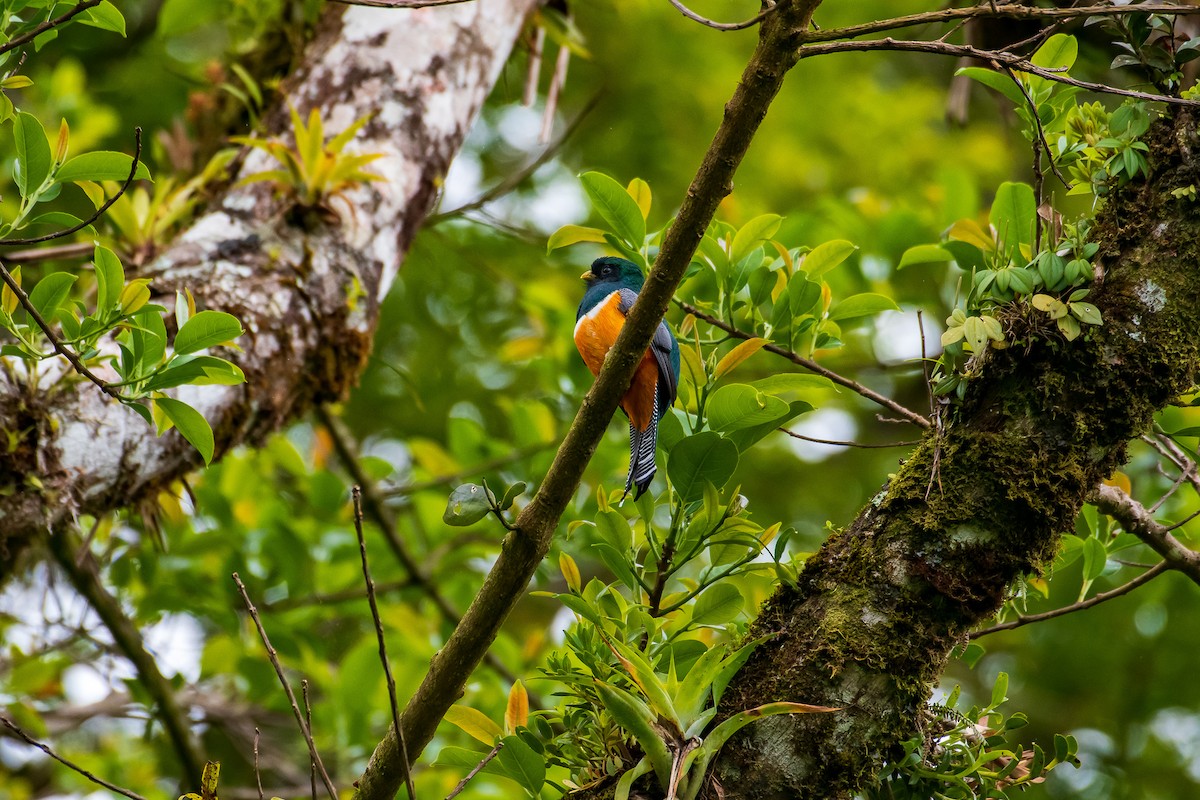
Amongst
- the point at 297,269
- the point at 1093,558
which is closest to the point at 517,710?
the point at 1093,558

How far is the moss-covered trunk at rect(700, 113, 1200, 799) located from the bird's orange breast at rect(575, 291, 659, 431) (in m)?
1.06

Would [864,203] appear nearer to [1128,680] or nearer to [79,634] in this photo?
[79,634]

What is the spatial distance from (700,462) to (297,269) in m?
1.70

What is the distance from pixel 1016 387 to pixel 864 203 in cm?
261

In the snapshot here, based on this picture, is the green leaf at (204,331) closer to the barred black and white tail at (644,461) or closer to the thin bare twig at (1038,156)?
the barred black and white tail at (644,461)

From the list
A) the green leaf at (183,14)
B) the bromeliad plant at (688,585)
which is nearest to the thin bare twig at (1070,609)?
the bromeliad plant at (688,585)

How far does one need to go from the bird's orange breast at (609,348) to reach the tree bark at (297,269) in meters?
0.71

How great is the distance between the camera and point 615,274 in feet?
11.9

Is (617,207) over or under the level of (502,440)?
under

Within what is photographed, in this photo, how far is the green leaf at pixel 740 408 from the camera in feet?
6.25

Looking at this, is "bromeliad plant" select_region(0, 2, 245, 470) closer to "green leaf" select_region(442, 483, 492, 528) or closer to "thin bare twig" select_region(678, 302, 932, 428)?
"green leaf" select_region(442, 483, 492, 528)

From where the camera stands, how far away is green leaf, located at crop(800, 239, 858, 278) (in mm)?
2299

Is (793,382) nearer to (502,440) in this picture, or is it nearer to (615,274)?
(615,274)

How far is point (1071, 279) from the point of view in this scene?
173 centimetres
